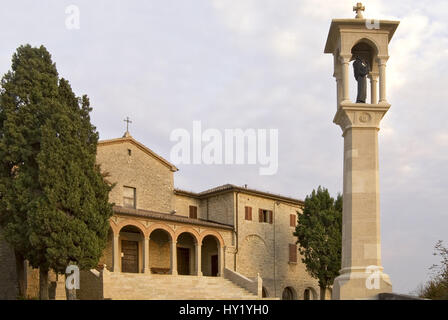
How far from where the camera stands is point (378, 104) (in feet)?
37.2

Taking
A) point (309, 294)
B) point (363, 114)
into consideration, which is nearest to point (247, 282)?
point (309, 294)

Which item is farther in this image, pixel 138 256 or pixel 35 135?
pixel 138 256

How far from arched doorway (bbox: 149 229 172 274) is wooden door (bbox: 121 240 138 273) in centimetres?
120

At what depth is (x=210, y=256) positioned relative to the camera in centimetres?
3419

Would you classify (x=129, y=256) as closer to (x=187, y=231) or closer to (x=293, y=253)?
(x=187, y=231)

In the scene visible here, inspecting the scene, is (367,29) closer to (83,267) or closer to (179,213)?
(83,267)

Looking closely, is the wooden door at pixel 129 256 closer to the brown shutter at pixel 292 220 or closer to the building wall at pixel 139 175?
the building wall at pixel 139 175

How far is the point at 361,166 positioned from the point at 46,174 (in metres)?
13.6

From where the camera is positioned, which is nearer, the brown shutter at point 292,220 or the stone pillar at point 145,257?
the stone pillar at point 145,257

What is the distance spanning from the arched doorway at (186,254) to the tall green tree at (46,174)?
11.2 meters

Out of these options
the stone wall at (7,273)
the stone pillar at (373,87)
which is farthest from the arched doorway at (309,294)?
the stone pillar at (373,87)

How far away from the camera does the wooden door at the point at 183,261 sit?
1271 inches
